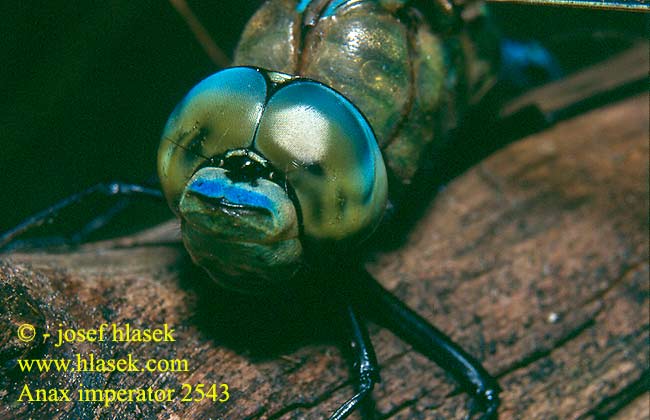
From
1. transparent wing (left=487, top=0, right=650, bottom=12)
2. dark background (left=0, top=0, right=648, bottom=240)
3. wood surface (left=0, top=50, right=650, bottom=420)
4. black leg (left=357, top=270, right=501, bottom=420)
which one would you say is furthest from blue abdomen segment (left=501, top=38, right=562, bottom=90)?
black leg (left=357, top=270, right=501, bottom=420)

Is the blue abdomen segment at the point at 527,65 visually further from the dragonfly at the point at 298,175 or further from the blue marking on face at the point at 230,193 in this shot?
the blue marking on face at the point at 230,193

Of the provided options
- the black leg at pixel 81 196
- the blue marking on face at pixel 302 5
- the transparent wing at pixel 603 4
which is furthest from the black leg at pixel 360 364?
the transparent wing at pixel 603 4

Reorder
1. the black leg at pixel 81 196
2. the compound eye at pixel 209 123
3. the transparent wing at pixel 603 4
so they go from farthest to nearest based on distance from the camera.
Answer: the black leg at pixel 81 196
the transparent wing at pixel 603 4
the compound eye at pixel 209 123

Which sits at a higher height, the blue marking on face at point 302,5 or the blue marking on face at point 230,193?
the blue marking on face at point 302,5

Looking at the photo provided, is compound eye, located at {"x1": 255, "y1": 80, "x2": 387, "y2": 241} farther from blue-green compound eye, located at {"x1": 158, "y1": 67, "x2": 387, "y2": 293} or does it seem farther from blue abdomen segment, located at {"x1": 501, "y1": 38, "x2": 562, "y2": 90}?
blue abdomen segment, located at {"x1": 501, "y1": 38, "x2": 562, "y2": 90}

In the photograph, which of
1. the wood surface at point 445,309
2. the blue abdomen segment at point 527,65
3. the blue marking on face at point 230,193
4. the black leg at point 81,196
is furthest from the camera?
the blue abdomen segment at point 527,65

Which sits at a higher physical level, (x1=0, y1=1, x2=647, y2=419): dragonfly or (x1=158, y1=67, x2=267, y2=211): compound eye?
(x1=158, y1=67, x2=267, y2=211): compound eye

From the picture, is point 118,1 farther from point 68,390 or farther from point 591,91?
point 591,91

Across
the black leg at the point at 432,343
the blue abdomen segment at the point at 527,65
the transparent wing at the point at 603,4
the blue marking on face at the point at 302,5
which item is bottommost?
the blue abdomen segment at the point at 527,65
